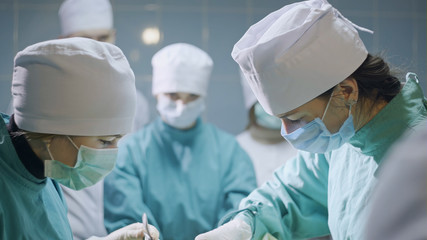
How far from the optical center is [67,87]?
4.68 ft

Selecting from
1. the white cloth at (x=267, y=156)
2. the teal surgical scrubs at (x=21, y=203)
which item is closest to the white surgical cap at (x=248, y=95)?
the white cloth at (x=267, y=156)

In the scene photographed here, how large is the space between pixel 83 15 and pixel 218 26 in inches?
37.3

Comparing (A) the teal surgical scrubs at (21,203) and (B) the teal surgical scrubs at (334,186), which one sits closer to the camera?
(A) the teal surgical scrubs at (21,203)

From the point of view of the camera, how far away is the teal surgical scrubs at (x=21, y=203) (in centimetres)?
137

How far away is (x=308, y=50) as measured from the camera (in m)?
1.43

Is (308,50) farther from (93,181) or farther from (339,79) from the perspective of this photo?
(93,181)

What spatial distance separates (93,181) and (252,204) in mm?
510

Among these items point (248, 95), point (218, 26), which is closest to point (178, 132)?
point (248, 95)

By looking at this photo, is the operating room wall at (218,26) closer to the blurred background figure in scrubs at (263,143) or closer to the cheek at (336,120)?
the blurred background figure in scrubs at (263,143)

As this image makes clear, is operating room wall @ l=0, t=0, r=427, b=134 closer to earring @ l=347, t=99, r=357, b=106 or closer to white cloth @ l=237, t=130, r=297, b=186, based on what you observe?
white cloth @ l=237, t=130, r=297, b=186

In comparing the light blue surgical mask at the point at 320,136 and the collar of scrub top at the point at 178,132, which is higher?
the light blue surgical mask at the point at 320,136

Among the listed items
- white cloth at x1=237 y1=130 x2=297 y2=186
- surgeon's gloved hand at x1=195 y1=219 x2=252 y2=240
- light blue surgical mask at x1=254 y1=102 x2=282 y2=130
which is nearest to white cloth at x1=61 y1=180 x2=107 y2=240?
white cloth at x1=237 y1=130 x2=297 y2=186

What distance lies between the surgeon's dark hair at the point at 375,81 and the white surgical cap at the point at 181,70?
1453 millimetres

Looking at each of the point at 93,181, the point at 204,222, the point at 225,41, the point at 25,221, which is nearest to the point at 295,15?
the point at 93,181
